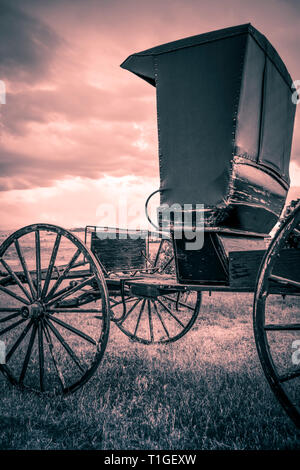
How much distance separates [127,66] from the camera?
11.3 feet

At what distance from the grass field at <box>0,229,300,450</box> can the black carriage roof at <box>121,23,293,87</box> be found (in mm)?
3204

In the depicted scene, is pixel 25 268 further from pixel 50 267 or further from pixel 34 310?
pixel 34 310

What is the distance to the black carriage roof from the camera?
8.81 feet

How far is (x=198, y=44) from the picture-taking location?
113 inches

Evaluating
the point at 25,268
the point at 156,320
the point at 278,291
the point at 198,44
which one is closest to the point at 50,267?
the point at 25,268

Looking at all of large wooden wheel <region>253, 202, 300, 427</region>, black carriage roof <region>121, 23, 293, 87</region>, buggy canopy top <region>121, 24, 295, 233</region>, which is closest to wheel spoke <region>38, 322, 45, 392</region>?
buggy canopy top <region>121, 24, 295, 233</region>

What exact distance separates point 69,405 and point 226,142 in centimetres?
275

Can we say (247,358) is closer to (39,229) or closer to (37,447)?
(37,447)

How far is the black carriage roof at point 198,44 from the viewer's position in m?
2.69

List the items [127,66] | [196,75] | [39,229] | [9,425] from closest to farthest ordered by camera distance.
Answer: [9,425]
[196,75]
[39,229]
[127,66]

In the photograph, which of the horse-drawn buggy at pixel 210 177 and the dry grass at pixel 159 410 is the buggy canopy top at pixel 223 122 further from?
the dry grass at pixel 159 410

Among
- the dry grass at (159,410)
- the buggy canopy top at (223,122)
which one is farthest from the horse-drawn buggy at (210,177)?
the dry grass at (159,410)

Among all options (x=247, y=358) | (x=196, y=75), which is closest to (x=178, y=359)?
(x=247, y=358)

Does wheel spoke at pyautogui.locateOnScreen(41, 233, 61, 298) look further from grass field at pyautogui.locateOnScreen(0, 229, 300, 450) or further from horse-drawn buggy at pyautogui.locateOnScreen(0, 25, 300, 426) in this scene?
grass field at pyautogui.locateOnScreen(0, 229, 300, 450)
